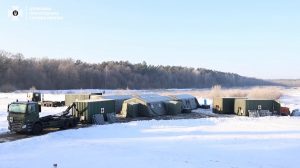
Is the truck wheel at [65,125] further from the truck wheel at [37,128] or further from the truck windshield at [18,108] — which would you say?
the truck windshield at [18,108]

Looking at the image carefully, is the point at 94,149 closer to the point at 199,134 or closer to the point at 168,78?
the point at 199,134

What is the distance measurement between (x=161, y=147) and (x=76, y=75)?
122 metres

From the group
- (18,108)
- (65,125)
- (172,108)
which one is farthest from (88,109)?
(172,108)

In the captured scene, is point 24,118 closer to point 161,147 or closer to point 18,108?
point 18,108

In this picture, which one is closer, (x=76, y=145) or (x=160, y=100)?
(x=76, y=145)

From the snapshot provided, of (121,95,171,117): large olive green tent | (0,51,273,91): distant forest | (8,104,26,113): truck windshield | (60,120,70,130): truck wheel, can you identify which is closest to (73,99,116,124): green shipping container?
(60,120,70,130): truck wheel

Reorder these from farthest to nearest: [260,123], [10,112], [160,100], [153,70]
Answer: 1. [153,70]
2. [160,100]
3. [260,123]
4. [10,112]

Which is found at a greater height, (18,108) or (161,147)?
(18,108)

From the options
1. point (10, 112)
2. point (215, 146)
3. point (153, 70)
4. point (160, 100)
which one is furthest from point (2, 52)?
point (215, 146)

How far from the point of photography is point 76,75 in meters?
141

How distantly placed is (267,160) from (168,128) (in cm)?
1124

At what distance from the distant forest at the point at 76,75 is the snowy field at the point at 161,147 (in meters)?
79.2

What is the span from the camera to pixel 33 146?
21.9 meters

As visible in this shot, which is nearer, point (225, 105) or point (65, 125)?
point (65, 125)
